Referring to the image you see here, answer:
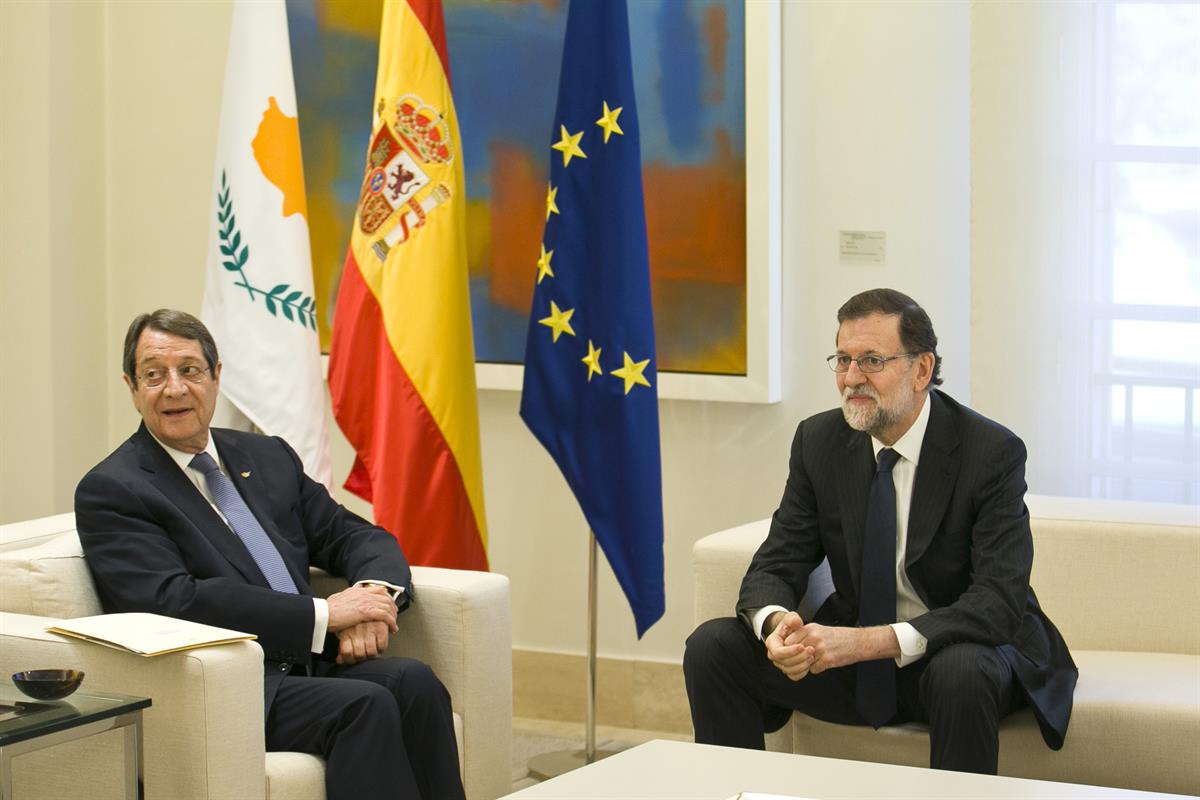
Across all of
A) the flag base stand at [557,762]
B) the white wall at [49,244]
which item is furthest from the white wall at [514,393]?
the flag base stand at [557,762]

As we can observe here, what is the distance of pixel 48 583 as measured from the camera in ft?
9.77

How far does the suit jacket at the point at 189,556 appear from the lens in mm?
2990

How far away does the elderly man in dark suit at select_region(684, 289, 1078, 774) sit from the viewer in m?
2.99

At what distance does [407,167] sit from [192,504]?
1238mm

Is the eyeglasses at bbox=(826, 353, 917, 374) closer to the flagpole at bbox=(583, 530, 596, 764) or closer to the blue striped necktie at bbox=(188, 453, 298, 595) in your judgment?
the flagpole at bbox=(583, 530, 596, 764)

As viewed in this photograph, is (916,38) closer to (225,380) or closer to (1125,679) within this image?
(1125,679)

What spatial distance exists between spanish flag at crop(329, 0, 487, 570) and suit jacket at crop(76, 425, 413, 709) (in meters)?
0.61

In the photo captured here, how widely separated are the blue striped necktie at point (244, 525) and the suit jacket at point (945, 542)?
1020mm

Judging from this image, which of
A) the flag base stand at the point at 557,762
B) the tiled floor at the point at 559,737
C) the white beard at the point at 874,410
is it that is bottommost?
the tiled floor at the point at 559,737

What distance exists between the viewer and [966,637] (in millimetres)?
2990

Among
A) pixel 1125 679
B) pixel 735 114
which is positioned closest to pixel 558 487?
pixel 735 114

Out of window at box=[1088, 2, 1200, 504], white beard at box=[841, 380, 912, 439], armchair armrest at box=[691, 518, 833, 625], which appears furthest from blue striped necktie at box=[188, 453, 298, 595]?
window at box=[1088, 2, 1200, 504]

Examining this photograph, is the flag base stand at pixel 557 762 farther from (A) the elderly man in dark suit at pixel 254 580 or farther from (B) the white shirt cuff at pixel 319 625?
(B) the white shirt cuff at pixel 319 625

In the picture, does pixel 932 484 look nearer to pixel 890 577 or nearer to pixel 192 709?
pixel 890 577
